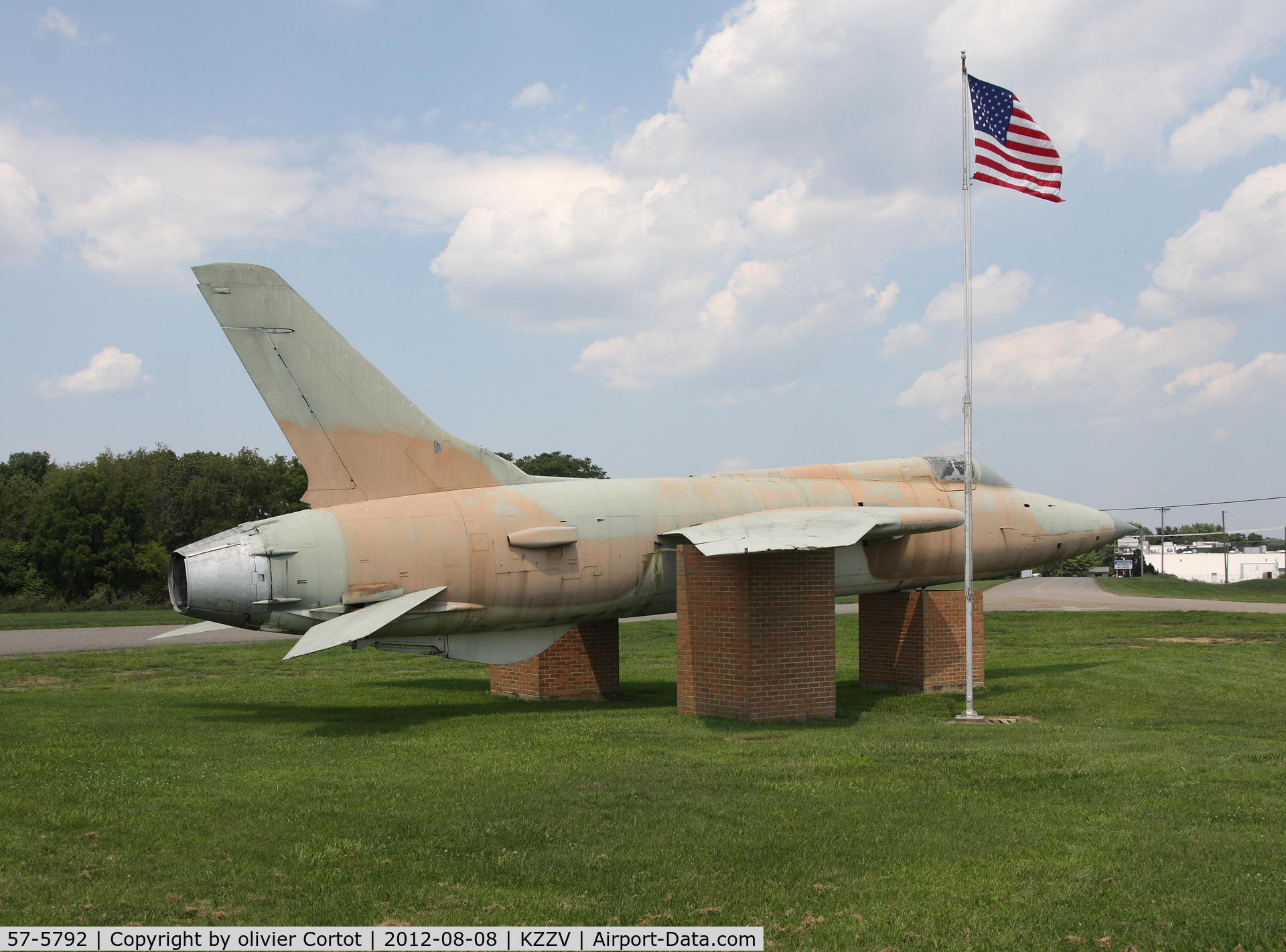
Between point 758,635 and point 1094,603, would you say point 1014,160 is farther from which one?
point 1094,603

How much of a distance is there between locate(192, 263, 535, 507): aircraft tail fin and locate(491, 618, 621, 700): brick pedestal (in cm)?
410

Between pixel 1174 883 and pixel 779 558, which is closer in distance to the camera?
pixel 1174 883

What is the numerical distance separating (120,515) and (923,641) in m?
49.1

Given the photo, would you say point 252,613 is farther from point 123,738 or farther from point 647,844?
point 647,844

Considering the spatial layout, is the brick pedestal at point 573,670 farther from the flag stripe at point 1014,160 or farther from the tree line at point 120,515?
the tree line at point 120,515

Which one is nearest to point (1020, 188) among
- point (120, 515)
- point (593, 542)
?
point (593, 542)

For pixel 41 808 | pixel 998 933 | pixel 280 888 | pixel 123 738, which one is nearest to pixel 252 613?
pixel 123 738

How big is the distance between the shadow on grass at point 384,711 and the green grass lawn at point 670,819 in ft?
0.34

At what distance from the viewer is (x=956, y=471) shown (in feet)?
58.6

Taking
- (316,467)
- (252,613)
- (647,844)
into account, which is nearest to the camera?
(647,844)

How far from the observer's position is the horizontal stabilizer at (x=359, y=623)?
11883 mm

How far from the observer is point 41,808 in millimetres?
8406

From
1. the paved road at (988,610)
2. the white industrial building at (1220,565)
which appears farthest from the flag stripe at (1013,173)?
the white industrial building at (1220,565)

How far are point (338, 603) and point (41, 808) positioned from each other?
4.81m
